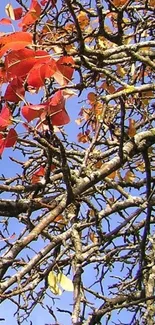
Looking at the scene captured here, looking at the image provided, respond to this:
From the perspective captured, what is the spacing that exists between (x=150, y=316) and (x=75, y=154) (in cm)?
100

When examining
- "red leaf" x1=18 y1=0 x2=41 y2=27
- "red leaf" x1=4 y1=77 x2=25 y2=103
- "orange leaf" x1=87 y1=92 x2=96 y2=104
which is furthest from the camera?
"orange leaf" x1=87 y1=92 x2=96 y2=104

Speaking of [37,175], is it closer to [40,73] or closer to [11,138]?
[11,138]

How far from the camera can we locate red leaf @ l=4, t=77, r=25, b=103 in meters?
1.92

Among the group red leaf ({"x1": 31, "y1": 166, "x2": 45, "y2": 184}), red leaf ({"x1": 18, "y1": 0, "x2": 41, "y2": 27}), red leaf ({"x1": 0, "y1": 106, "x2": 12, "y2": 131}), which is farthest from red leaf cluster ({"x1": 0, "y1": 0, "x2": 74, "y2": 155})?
red leaf ({"x1": 31, "y1": 166, "x2": 45, "y2": 184})

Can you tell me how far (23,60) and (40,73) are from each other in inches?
2.9

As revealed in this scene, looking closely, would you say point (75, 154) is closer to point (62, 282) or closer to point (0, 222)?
point (0, 222)

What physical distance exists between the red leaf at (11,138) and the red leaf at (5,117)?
30 millimetres

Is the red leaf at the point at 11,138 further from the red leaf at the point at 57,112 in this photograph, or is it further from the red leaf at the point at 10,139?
the red leaf at the point at 57,112

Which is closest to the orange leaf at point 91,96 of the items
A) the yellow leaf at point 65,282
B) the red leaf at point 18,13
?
the red leaf at point 18,13

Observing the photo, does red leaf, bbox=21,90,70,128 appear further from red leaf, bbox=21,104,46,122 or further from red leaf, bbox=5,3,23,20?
red leaf, bbox=5,3,23,20

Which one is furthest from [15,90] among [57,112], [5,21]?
[5,21]

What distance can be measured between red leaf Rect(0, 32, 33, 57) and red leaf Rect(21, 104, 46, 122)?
21 centimetres

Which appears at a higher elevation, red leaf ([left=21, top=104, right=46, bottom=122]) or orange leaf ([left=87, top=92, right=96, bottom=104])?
orange leaf ([left=87, top=92, right=96, bottom=104])

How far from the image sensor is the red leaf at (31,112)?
181cm
